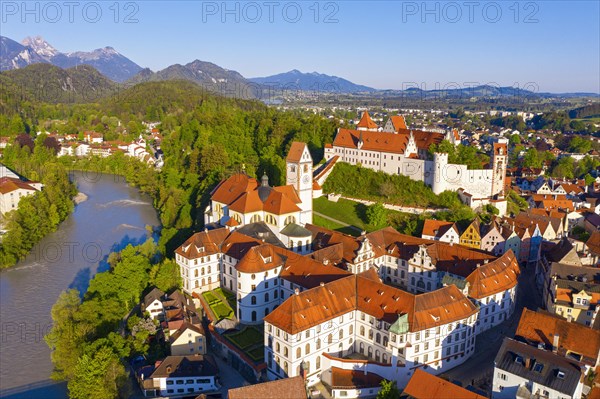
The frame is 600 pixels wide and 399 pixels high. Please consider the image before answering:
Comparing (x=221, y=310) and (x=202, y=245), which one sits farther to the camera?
(x=202, y=245)

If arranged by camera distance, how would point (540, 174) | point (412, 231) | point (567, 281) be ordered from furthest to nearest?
point (540, 174), point (412, 231), point (567, 281)

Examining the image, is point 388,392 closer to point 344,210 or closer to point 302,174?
point 302,174

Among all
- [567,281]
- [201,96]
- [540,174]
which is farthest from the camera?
[201,96]

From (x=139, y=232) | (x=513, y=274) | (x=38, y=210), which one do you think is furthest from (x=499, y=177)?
(x=38, y=210)

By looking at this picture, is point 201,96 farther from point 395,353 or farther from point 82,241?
point 395,353

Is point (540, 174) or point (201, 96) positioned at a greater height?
point (201, 96)

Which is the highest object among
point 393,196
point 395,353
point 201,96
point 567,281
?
point 201,96

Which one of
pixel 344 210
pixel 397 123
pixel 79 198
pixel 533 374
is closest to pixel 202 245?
pixel 344 210
